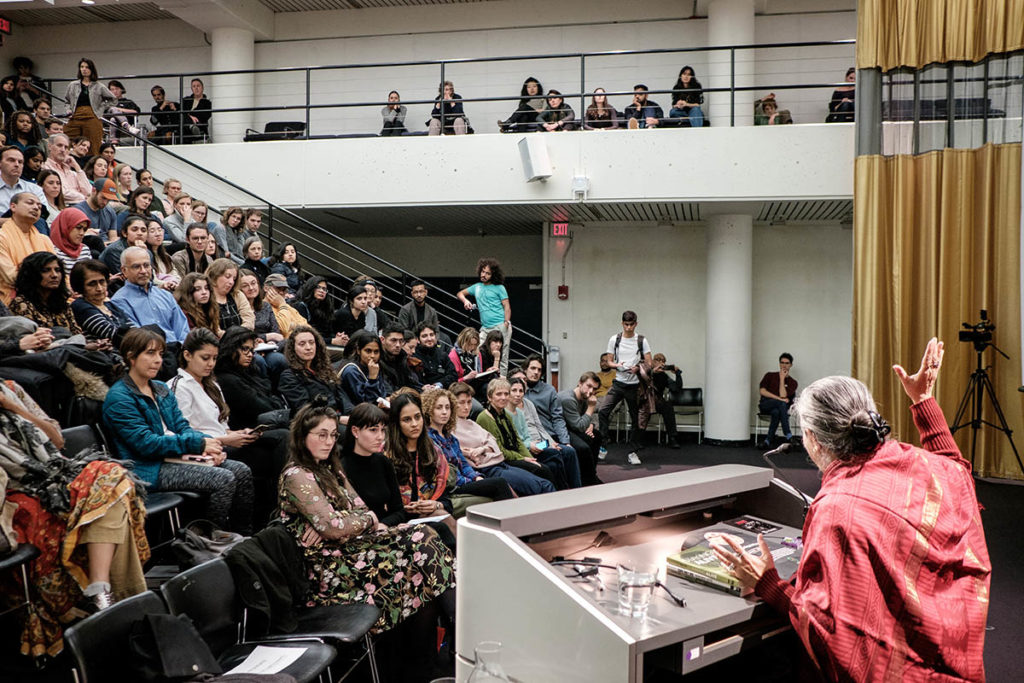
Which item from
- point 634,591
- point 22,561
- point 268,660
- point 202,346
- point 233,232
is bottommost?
point 268,660

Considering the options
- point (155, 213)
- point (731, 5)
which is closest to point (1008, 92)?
point (731, 5)

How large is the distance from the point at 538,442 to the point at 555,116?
4584 millimetres

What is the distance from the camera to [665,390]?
975cm

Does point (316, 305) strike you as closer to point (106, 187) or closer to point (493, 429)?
point (106, 187)

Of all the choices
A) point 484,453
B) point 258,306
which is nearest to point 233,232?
point 258,306

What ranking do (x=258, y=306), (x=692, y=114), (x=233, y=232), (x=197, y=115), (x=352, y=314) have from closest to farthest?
(x=258, y=306)
(x=352, y=314)
(x=233, y=232)
(x=692, y=114)
(x=197, y=115)

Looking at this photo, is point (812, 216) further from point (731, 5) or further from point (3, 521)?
point (3, 521)

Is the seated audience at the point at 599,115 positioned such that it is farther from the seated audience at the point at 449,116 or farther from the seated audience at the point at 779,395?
the seated audience at the point at 779,395

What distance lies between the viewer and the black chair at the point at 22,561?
2.76 m

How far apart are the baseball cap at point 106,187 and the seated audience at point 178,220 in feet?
1.49

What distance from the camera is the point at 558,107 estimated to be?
369 inches

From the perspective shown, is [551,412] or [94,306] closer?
[94,306]

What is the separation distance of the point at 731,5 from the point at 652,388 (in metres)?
4.37

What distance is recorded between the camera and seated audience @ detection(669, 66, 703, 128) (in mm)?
8969
